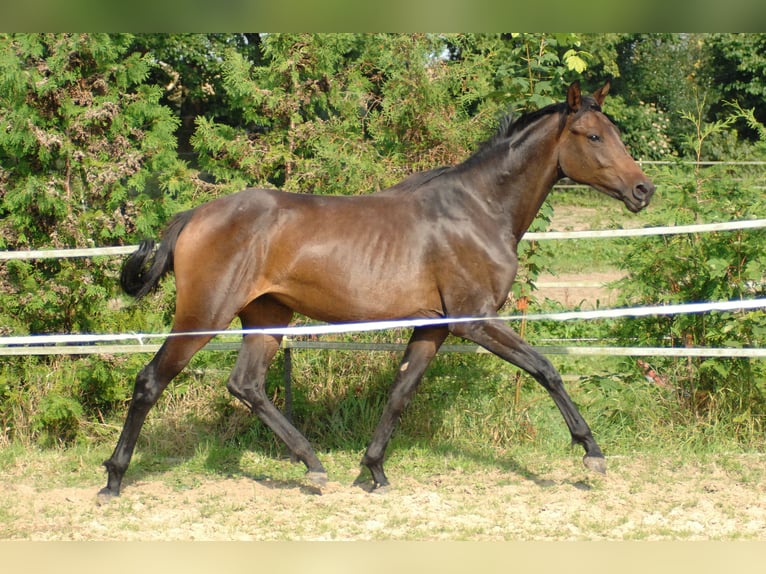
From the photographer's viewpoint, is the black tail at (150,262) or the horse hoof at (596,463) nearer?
the horse hoof at (596,463)

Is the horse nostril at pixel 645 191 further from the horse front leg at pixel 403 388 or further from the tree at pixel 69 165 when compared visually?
the tree at pixel 69 165

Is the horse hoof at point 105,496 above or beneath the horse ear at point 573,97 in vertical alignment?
beneath

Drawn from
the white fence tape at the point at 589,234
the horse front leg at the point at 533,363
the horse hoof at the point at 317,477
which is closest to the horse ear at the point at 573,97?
the white fence tape at the point at 589,234

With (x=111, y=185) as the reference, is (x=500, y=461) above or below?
below

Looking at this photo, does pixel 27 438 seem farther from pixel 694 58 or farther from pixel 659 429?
pixel 694 58

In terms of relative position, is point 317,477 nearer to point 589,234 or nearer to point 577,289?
point 589,234

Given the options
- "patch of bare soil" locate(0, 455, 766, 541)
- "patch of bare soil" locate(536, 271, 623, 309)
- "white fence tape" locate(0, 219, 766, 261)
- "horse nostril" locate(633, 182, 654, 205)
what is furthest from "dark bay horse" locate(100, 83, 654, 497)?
"patch of bare soil" locate(536, 271, 623, 309)

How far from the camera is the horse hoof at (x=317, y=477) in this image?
5.12 meters

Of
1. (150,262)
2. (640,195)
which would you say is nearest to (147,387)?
(150,262)

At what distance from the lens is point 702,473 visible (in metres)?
5.42

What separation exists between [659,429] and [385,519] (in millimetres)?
2355

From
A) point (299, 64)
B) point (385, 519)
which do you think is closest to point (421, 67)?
point (299, 64)

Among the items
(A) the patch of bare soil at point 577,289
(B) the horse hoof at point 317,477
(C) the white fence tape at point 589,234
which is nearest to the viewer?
(B) the horse hoof at point 317,477

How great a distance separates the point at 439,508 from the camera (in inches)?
191
